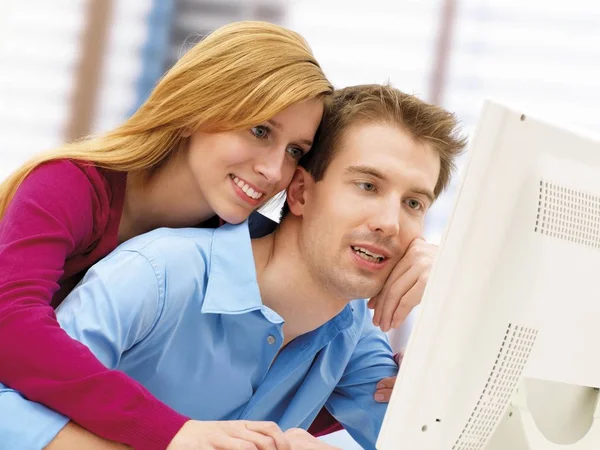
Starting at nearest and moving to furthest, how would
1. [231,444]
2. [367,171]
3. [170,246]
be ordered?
1. [231,444]
2. [170,246]
3. [367,171]

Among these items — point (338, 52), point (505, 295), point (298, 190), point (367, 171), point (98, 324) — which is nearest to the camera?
point (505, 295)

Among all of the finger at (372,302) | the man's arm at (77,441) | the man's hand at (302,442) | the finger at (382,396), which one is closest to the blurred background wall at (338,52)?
the finger at (382,396)

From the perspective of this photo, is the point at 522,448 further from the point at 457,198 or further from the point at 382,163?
the point at 382,163

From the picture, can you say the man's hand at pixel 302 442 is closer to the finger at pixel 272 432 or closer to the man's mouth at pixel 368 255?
the finger at pixel 272 432

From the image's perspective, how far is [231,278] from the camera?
4.91ft

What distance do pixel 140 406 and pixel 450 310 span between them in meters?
0.49

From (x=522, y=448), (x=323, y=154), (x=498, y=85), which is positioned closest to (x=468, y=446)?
(x=522, y=448)

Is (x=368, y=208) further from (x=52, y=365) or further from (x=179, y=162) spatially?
(x=52, y=365)

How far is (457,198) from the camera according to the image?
0.96m

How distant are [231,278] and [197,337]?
12 cm

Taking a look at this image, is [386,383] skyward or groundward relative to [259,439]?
groundward

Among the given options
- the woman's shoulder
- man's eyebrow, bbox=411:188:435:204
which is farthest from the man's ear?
the woman's shoulder

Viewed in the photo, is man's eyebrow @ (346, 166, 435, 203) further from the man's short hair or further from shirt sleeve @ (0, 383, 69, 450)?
shirt sleeve @ (0, 383, 69, 450)

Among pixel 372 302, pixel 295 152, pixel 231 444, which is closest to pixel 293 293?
pixel 372 302
